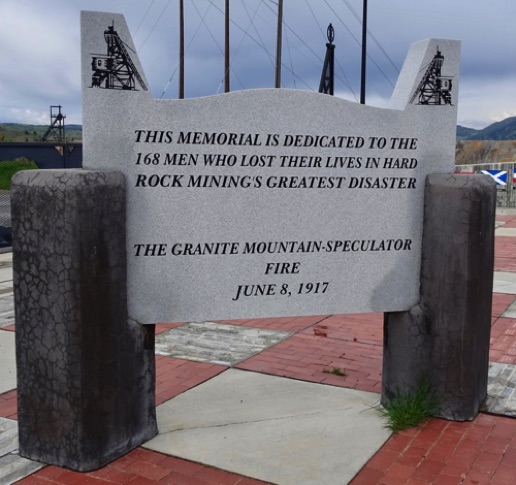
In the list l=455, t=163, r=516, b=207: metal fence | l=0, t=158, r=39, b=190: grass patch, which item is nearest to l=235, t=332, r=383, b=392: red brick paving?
l=0, t=158, r=39, b=190: grass patch

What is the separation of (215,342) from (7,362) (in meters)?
1.83

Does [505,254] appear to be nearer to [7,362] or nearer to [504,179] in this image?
[504,179]

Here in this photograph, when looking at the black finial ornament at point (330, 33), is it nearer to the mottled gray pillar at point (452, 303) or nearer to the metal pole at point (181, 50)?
the metal pole at point (181, 50)

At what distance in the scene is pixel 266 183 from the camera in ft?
13.0

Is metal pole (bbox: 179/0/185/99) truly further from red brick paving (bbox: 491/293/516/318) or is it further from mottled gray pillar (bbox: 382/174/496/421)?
mottled gray pillar (bbox: 382/174/496/421)

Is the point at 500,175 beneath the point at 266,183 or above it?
above

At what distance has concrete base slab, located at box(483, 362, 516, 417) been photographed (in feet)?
14.8

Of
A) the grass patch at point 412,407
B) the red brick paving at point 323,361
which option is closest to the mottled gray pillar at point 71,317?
the grass patch at point 412,407

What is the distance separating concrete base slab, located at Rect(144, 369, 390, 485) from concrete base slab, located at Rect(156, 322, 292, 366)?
23.6 inches

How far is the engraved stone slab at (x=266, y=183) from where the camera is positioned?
12.0ft

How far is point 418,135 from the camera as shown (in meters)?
4.27

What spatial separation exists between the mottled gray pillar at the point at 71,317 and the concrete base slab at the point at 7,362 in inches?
53.9

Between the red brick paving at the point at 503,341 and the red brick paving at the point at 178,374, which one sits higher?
the red brick paving at the point at 503,341

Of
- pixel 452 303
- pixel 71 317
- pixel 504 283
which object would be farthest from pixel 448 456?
pixel 504 283
